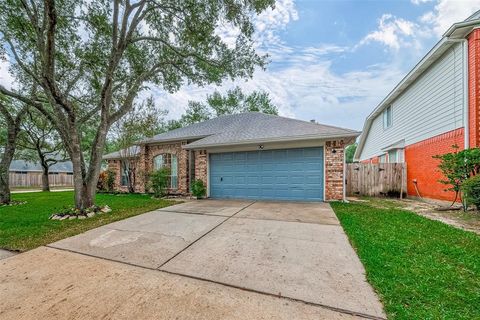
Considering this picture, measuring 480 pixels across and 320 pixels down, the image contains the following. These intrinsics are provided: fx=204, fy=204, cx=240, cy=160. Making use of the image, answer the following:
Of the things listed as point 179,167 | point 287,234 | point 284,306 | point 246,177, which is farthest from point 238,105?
point 284,306

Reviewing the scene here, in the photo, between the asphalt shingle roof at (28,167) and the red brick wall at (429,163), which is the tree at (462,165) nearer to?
the red brick wall at (429,163)

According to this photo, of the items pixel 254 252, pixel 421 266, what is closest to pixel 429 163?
pixel 421 266

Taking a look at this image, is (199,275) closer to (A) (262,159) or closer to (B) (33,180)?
(A) (262,159)

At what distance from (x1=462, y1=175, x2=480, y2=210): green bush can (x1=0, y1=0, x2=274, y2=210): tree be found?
24.8 ft

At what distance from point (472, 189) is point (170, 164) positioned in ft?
37.2

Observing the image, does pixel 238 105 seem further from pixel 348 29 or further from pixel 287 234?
pixel 287 234

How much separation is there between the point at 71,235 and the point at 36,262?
1.29 meters

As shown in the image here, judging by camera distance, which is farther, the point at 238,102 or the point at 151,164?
the point at 238,102

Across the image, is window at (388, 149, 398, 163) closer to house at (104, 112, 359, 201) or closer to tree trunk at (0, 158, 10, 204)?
house at (104, 112, 359, 201)

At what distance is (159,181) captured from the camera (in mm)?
10008

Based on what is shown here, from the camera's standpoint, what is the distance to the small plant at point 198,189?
9.13m

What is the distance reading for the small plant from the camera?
360 inches

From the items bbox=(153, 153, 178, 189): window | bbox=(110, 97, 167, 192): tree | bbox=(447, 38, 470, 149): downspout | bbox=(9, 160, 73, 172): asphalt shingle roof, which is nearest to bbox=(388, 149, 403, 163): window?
bbox=(447, 38, 470, 149): downspout

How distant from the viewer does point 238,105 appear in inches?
930
